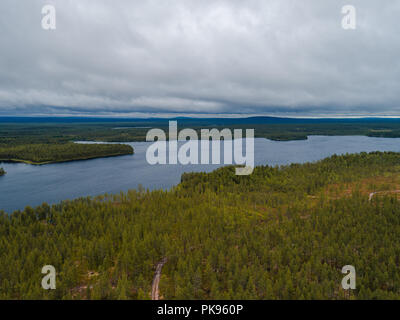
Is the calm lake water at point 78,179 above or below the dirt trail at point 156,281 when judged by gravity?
above

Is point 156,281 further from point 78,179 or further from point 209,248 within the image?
point 78,179

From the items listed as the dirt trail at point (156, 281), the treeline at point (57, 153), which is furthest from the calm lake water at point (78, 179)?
the dirt trail at point (156, 281)

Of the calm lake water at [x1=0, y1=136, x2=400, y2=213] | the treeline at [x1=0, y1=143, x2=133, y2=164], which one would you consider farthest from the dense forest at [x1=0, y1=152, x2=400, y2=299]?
the treeline at [x1=0, y1=143, x2=133, y2=164]

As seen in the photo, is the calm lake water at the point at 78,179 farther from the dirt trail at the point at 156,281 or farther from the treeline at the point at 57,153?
the dirt trail at the point at 156,281

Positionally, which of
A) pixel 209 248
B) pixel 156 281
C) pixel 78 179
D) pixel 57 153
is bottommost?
pixel 156 281

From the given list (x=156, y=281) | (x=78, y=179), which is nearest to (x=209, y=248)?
(x=156, y=281)

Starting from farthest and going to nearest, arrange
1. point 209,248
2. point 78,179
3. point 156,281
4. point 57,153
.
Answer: point 57,153, point 78,179, point 209,248, point 156,281

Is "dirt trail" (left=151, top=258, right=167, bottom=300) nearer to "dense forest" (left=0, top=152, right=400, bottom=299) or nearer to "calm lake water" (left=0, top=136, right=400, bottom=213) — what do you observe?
"dense forest" (left=0, top=152, right=400, bottom=299)
